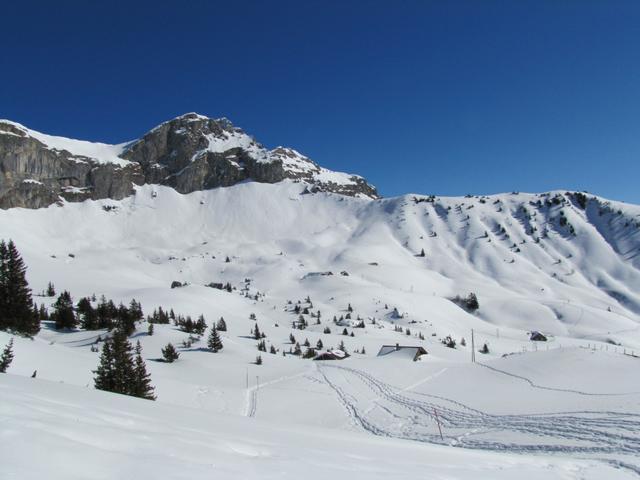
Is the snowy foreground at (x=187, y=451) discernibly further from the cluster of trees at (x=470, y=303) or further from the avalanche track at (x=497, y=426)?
the cluster of trees at (x=470, y=303)

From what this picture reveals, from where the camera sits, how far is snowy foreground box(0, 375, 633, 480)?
15.1 ft

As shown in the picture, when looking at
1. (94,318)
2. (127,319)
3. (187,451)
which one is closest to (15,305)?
(127,319)

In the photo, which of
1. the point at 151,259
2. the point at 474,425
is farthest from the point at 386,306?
the point at 151,259

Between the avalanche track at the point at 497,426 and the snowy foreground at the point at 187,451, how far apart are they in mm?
4528

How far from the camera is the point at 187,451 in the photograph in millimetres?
6188

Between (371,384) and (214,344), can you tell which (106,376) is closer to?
(371,384)

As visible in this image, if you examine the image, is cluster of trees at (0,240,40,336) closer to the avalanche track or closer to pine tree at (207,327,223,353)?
pine tree at (207,327,223,353)

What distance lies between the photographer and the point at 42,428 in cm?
539

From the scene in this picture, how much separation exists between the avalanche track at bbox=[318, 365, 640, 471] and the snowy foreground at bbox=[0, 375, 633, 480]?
4528mm

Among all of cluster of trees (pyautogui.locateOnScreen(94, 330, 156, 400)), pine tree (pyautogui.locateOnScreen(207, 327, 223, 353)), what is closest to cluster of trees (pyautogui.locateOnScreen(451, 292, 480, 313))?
pine tree (pyautogui.locateOnScreen(207, 327, 223, 353))

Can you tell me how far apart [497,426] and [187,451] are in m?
19.7

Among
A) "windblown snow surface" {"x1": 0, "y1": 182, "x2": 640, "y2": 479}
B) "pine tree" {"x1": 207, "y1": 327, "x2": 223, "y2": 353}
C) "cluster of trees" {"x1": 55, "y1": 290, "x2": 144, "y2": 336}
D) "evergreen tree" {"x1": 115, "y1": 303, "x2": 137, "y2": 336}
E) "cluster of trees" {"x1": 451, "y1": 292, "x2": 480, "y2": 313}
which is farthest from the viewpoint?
"cluster of trees" {"x1": 451, "y1": 292, "x2": 480, "y2": 313}

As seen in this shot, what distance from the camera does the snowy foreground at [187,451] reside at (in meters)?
4.60

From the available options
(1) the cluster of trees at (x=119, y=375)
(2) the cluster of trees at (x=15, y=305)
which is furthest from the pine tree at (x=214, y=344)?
(1) the cluster of trees at (x=119, y=375)
